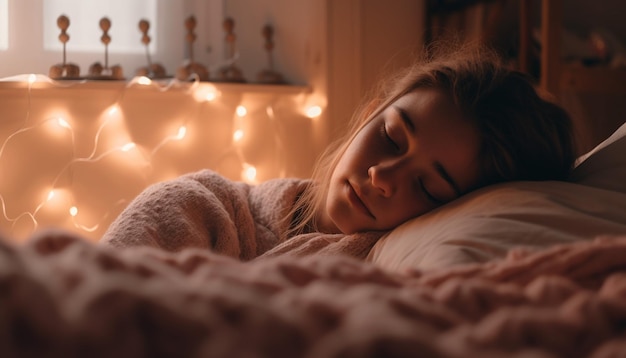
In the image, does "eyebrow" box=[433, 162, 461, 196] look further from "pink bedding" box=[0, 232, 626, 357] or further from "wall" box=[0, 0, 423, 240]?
"wall" box=[0, 0, 423, 240]

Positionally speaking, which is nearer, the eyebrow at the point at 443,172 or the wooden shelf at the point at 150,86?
the eyebrow at the point at 443,172

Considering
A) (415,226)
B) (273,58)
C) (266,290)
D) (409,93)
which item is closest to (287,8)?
(273,58)

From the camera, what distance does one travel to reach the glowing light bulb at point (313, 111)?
80.3 inches

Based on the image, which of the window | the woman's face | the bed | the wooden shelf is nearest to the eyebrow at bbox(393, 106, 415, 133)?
the woman's face

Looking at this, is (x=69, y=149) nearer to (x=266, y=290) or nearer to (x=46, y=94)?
(x=46, y=94)

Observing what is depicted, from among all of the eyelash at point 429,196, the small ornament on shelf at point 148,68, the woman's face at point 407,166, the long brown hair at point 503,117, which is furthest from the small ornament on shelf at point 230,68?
the eyelash at point 429,196

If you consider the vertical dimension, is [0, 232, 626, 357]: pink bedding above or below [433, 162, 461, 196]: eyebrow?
above

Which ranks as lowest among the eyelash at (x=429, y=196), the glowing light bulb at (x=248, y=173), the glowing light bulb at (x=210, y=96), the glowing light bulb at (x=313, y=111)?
the glowing light bulb at (x=248, y=173)

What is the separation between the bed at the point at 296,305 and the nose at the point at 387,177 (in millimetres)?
490

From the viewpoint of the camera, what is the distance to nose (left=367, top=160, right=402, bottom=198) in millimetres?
1059

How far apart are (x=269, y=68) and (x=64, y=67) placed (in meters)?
Result: 0.60

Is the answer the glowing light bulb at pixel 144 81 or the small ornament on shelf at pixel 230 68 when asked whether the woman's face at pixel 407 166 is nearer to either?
the glowing light bulb at pixel 144 81

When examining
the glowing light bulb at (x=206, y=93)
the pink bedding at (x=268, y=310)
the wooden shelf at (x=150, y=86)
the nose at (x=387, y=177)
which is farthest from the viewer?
the glowing light bulb at (x=206, y=93)

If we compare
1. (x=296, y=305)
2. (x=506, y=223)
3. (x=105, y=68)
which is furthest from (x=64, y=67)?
(x=296, y=305)
